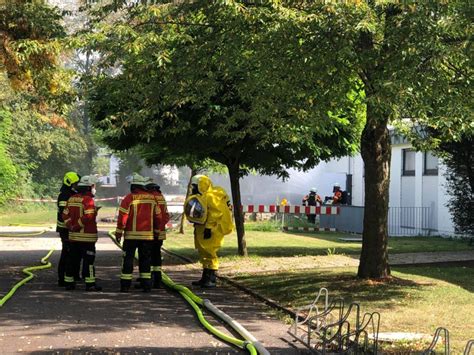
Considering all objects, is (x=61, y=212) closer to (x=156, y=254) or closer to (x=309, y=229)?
(x=156, y=254)

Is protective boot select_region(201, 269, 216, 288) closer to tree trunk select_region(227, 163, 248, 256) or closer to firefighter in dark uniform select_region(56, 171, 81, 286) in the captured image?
firefighter in dark uniform select_region(56, 171, 81, 286)

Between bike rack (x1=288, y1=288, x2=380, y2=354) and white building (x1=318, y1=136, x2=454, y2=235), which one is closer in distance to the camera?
bike rack (x1=288, y1=288, x2=380, y2=354)

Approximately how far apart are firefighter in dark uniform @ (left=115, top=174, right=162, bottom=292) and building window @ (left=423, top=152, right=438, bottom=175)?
15.2 meters

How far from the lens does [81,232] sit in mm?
11148

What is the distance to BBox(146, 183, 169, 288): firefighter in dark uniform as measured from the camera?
11398 mm

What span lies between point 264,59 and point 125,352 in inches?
178

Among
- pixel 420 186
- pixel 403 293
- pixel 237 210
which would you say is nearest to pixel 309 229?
pixel 420 186

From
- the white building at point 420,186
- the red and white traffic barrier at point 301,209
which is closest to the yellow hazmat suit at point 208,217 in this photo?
the white building at point 420,186

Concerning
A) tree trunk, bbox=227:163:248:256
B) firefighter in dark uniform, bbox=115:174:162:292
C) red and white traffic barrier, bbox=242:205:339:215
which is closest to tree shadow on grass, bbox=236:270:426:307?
firefighter in dark uniform, bbox=115:174:162:292

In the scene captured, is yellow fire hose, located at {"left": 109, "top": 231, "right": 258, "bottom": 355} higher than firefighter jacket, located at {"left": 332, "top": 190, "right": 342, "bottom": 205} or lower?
lower

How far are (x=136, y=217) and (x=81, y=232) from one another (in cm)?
92

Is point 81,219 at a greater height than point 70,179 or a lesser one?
lesser

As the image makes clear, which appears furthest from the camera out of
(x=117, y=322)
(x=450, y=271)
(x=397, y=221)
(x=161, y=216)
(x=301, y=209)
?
(x=301, y=209)

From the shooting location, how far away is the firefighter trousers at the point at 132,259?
11031 millimetres
